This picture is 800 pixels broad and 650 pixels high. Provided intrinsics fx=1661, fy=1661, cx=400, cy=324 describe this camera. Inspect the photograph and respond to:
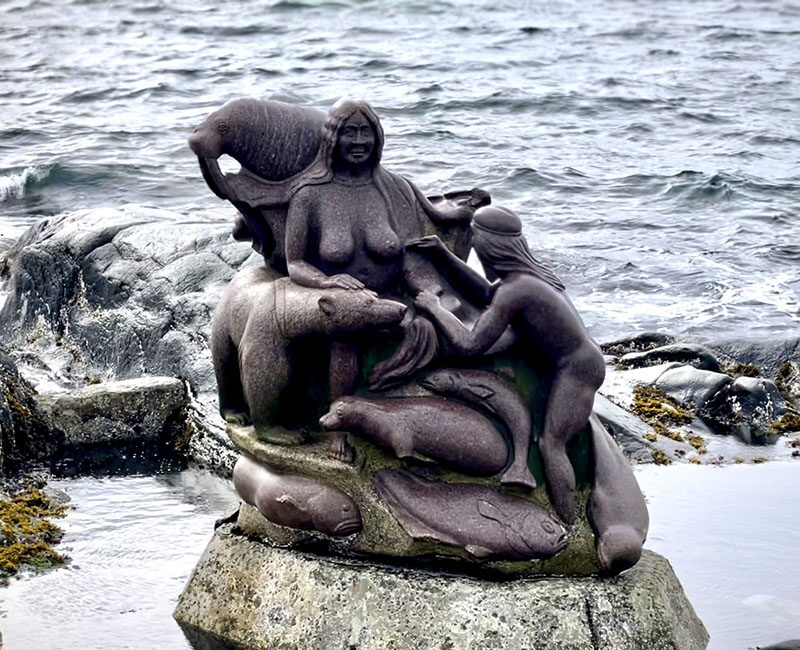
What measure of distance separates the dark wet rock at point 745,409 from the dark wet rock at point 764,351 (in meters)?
1.49

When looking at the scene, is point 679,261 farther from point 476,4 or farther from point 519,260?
point 476,4

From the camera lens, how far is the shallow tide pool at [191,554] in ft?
26.9

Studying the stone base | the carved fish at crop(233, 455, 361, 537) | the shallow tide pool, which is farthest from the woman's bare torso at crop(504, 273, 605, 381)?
the shallow tide pool

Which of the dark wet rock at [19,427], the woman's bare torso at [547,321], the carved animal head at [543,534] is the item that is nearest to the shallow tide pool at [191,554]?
the dark wet rock at [19,427]

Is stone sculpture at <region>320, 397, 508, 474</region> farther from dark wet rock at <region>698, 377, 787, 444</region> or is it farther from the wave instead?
the wave

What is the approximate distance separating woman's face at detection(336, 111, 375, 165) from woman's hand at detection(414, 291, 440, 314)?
71cm

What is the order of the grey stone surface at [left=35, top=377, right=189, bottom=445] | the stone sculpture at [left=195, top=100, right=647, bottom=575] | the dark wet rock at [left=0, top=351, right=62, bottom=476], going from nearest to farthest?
1. the stone sculpture at [left=195, top=100, right=647, bottom=575]
2. the dark wet rock at [left=0, top=351, right=62, bottom=476]
3. the grey stone surface at [left=35, top=377, right=189, bottom=445]

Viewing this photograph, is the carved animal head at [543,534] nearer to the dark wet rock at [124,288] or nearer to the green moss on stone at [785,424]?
the dark wet rock at [124,288]

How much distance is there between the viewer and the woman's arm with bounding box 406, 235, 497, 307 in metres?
7.97

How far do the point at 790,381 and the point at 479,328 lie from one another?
6.64 metres

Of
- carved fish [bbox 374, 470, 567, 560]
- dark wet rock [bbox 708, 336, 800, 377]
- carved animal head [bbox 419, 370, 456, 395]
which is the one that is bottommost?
dark wet rock [bbox 708, 336, 800, 377]

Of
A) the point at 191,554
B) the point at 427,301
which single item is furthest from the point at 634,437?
the point at 427,301

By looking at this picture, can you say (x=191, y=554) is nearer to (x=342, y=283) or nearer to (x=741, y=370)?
(x=342, y=283)

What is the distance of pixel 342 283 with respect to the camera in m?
7.74
